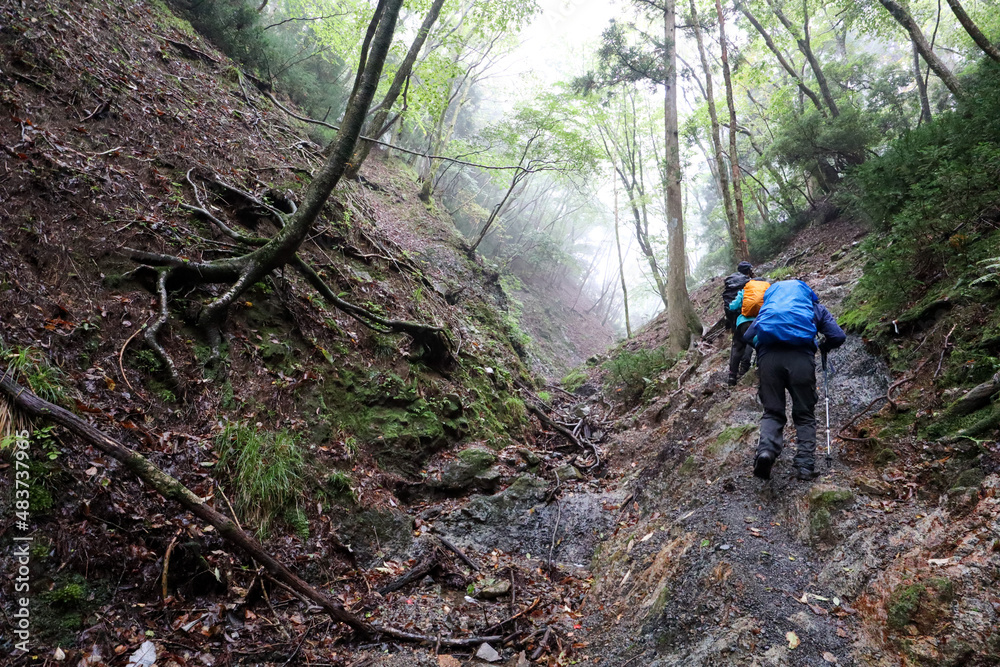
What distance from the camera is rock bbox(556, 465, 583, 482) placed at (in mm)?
6875

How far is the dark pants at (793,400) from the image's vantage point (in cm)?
422

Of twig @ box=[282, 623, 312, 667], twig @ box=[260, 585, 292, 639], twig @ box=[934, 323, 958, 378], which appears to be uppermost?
twig @ box=[934, 323, 958, 378]

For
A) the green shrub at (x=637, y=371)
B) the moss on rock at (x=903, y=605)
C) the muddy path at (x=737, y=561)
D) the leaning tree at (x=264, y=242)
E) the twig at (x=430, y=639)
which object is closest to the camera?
the moss on rock at (x=903, y=605)

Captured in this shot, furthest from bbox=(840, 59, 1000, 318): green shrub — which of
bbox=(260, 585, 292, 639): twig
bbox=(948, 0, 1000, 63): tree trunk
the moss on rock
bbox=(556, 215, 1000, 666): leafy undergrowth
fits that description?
bbox=(260, 585, 292, 639): twig

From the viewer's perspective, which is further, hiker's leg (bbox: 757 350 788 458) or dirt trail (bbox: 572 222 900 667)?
hiker's leg (bbox: 757 350 788 458)

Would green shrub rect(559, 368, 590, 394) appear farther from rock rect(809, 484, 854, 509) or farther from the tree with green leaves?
rock rect(809, 484, 854, 509)

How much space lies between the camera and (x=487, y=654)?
351 cm

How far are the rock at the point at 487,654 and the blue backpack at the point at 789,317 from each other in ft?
12.6

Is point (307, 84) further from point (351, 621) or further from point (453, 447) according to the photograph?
point (351, 621)

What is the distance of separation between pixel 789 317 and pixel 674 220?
809 cm

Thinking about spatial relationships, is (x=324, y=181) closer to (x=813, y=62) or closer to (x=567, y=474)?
(x=567, y=474)

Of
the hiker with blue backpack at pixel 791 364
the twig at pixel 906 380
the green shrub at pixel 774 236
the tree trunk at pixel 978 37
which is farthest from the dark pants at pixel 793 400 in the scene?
the green shrub at pixel 774 236

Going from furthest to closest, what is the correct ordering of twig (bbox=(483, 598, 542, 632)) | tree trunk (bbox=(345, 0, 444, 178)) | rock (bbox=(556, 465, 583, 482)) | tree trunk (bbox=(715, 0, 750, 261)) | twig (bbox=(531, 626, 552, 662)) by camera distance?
tree trunk (bbox=(715, 0, 750, 261)), tree trunk (bbox=(345, 0, 444, 178)), rock (bbox=(556, 465, 583, 482)), twig (bbox=(483, 598, 542, 632)), twig (bbox=(531, 626, 552, 662))

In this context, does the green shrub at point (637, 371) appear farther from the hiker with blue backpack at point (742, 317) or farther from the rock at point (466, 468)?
the rock at point (466, 468)
